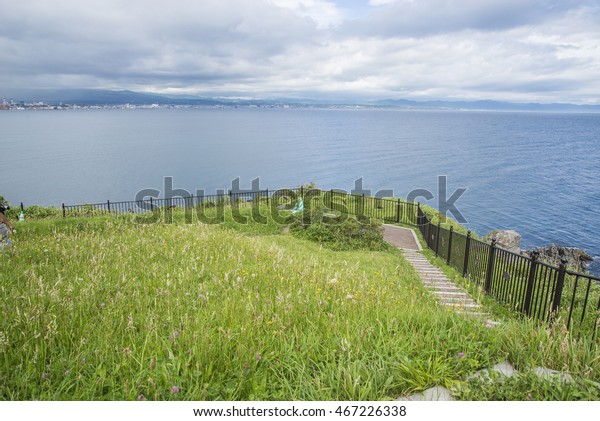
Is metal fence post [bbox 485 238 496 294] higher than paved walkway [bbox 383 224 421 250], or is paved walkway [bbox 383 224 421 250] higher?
metal fence post [bbox 485 238 496 294]

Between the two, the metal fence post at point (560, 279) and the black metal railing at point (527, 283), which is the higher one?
the metal fence post at point (560, 279)

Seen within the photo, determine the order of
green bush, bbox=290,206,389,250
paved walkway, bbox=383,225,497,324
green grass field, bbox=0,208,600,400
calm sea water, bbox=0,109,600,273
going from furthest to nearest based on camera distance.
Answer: calm sea water, bbox=0,109,600,273, green bush, bbox=290,206,389,250, paved walkway, bbox=383,225,497,324, green grass field, bbox=0,208,600,400

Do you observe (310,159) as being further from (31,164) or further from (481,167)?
(31,164)

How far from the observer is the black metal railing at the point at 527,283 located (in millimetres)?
5902

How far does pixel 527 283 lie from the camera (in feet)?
23.8

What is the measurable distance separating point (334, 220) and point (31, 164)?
70.7m

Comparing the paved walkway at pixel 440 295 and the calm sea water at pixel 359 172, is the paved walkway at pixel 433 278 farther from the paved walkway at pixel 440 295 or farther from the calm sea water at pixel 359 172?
the calm sea water at pixel 359 172

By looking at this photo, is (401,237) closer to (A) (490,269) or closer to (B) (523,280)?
(A) (490,269)

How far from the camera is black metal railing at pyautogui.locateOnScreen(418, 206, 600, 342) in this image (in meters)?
5.90

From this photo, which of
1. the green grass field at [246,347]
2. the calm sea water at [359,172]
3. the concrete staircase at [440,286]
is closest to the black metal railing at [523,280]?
the concrete staircase at [440,286]

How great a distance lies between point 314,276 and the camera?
6.38 metres

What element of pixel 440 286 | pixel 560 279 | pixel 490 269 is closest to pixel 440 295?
pixel 440 286

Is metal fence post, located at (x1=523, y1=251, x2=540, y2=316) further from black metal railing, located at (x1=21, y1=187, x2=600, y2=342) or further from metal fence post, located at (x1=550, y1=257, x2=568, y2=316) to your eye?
metal fence post, located at (x1=550, y1=257, x2=568, y2=316)

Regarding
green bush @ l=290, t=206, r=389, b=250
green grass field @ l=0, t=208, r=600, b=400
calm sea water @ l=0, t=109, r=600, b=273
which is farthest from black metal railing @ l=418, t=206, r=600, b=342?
calm sea water @ l=0, t=109, r=600, b=273
